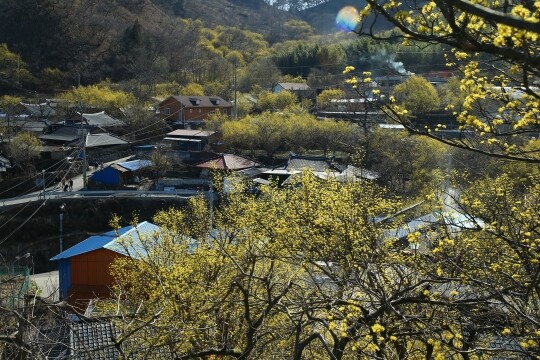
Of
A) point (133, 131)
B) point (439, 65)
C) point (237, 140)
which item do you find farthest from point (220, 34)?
point (237, 140)

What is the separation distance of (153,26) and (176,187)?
1213 inches

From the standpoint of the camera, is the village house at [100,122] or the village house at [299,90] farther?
the village house at [299,90]

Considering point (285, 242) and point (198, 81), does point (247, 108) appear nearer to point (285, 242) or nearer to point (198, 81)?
point (198, 81)

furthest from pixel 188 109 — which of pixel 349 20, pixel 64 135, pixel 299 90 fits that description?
pixel 349 20

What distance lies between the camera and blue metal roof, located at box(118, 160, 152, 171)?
1874cm

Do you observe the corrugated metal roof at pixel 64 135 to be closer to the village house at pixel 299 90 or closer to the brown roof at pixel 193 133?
the brown roof at pixel 193 133

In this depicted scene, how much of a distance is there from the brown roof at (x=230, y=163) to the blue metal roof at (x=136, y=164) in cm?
200

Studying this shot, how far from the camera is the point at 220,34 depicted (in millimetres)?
51156

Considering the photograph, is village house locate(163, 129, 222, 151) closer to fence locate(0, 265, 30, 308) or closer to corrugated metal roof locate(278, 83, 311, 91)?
corrugated metal roof locate(278, 83, 311, 91)

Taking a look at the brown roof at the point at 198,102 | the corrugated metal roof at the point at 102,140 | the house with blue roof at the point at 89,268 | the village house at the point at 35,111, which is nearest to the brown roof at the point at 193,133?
the corrugated metal roof at the point at 102,140

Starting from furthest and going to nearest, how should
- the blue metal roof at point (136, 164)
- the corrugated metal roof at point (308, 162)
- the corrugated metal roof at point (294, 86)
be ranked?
the corrugated metal roof at point (294, 86), the blue metal roof at point (136, 164), the corrugated metal roof at point (308, 162)

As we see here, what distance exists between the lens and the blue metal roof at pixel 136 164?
1874 centimetres

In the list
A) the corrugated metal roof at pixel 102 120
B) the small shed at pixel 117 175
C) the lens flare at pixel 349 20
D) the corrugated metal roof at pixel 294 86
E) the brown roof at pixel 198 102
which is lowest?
the small shed at pixel 117 175

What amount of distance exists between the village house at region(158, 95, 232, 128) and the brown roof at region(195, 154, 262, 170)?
6854mm
